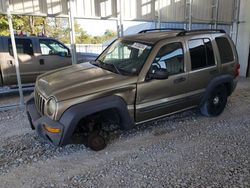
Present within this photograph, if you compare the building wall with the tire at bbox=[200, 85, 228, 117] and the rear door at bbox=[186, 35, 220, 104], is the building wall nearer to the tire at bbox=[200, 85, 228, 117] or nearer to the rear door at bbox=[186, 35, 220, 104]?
the tire at bbox=[200, 85, 228, 117]

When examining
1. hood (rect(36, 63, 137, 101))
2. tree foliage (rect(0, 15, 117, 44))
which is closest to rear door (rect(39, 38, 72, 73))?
tree foliage (rect(0, 15, 117, 44))

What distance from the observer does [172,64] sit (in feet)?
12.2

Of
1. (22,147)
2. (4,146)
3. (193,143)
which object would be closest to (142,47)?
(193,143)

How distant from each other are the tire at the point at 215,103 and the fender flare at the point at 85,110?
202 cm

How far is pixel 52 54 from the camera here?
271 inches

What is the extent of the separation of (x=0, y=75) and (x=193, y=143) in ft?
17.2

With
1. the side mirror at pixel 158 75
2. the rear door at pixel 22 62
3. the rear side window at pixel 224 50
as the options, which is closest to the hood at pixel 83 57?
the rear door at pixel 22 62

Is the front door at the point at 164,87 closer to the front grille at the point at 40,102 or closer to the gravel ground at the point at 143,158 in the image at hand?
the gravel ground at the point at 143,158

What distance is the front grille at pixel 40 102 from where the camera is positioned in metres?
3.14

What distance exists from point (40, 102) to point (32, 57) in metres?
3.81

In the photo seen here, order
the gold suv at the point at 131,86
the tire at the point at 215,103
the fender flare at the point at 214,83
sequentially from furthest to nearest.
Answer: the tire at the point at 215,103
the fender flare at the point at 214,83
the gold suv at the point at 131,86

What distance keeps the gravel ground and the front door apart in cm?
49

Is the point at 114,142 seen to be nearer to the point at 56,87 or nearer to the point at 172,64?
the point at 56,87

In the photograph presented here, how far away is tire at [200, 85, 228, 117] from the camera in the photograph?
176 inches
